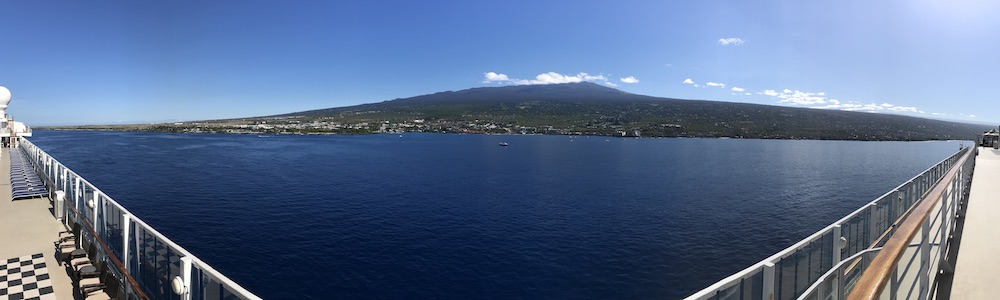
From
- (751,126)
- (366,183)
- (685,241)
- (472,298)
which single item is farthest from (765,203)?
(751,126)

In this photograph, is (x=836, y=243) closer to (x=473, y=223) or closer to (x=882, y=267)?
(x=882, y=267)

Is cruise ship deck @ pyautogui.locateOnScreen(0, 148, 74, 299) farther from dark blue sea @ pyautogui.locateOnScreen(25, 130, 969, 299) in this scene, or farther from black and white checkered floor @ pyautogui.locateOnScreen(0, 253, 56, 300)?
dark blue sea @ pyautogui.locateOnScreen(25, 130, 969, 299)

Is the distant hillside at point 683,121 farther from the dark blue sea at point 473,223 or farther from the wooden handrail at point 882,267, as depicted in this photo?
the wooden handrail at point 882,267

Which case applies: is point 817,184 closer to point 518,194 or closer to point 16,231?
point 518,194

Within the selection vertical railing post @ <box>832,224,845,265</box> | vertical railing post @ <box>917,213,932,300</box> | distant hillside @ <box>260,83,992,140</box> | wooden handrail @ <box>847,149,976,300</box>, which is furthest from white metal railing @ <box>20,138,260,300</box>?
distant hillside @ <box>260,83,992,140</box>

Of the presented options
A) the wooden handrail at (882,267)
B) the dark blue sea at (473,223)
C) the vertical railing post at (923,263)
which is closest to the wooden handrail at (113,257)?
the wooden handrail at (882,267)
